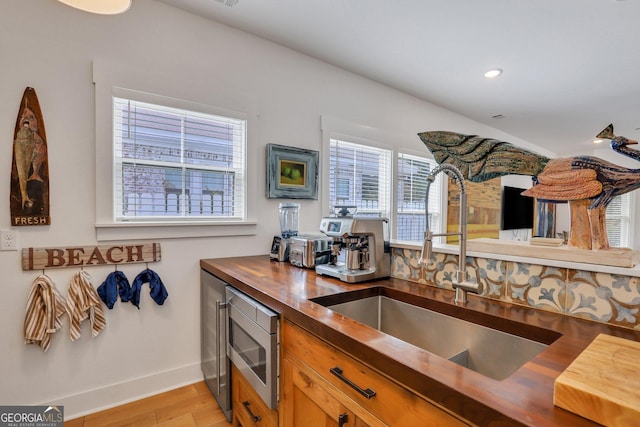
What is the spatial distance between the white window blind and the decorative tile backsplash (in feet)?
5.03

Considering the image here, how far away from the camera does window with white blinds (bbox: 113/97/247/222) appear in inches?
77.2

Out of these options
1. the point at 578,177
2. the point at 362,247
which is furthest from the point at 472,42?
the point at 362,247

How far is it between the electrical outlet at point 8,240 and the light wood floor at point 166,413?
1.05m

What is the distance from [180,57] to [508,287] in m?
2.36

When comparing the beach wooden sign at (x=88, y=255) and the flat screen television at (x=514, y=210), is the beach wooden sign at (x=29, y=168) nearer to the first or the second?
the beach wooden sign at (x=88, y=255)

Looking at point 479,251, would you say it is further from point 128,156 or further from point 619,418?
point 128,156

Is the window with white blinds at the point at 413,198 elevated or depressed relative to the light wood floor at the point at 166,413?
elevated

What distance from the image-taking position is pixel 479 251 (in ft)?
4.32

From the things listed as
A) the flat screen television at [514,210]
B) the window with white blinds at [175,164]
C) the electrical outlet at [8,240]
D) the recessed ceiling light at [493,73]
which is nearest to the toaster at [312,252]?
the window with white blinds at [175,164]

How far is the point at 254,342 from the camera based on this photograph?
1.39 m

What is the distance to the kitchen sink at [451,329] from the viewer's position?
3.29 ft

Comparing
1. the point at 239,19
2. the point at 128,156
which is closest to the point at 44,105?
the point at 128,156

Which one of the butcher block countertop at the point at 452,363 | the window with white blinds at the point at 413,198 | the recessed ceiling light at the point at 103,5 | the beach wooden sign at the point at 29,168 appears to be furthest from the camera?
the window with white blinds at the point at 413,198

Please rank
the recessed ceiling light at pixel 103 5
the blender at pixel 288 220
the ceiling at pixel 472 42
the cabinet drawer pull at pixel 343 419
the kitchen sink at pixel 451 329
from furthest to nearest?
the blender at pixel 288 220, the ceiling at pixel 472 42, the recessed ceiling light at pixel 103 5, the kitchen sink at pixel 451 329, the cabinet drawer pull at pixel 343 419
